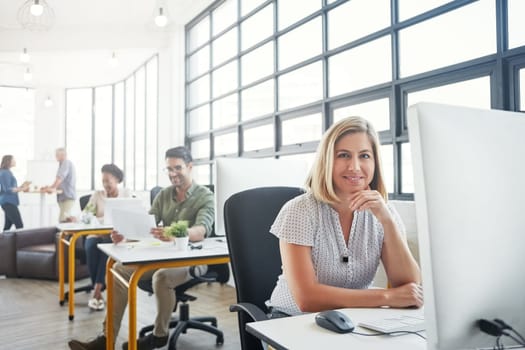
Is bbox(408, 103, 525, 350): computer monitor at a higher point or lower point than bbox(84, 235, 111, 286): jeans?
higher

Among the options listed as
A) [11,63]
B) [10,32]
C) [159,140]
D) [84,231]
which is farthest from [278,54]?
[11,63]

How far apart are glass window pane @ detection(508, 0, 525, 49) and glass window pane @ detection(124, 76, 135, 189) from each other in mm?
6433

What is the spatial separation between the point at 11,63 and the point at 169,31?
9.84 ft

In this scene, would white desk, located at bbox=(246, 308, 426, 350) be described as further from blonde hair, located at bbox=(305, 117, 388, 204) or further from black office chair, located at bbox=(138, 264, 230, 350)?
black office chair, located at bbox=(138, 264, 230, 350)

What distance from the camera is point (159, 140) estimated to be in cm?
650

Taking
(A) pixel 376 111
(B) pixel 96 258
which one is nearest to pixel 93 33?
(B) pixel 96 258

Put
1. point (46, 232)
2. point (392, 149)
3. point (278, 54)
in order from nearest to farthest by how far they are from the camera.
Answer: point (392, 149)
point (278, 54)
point (46, 232)

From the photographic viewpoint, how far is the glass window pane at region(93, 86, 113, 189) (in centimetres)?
878

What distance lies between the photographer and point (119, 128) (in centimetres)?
844

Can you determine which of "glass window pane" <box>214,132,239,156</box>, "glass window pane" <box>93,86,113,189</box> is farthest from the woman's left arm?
"glass window pane" <box>93,86,113,189</box>

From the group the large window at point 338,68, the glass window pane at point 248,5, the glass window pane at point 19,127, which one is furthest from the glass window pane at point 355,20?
the glass window pane at point 19,127

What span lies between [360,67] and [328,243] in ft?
7.36

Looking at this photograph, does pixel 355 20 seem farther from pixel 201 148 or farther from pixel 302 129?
pixel 201 148

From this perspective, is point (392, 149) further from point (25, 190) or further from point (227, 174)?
point (25, 190)
